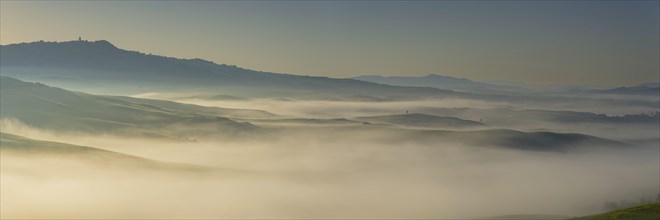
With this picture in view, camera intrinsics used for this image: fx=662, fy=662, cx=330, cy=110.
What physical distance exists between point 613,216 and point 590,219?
790 cm

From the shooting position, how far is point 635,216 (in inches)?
7170

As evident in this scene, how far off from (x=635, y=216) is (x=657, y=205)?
54.1ft

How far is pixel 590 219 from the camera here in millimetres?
192125

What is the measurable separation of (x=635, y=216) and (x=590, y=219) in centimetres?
1332

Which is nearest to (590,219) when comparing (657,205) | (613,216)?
(613,216)

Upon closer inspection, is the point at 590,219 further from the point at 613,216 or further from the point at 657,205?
the point at 657,205

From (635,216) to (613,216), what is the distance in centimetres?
1231

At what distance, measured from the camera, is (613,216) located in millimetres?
194250

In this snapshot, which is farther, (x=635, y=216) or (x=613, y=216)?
(x=613, y=216)
